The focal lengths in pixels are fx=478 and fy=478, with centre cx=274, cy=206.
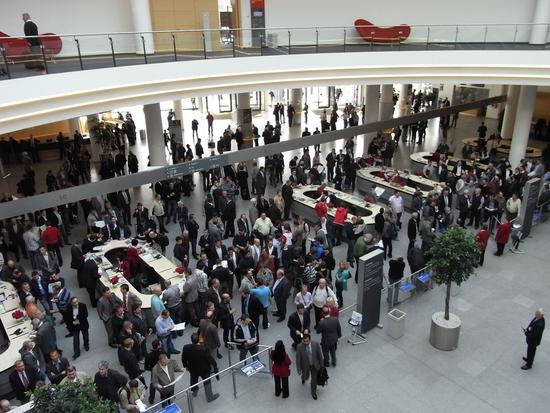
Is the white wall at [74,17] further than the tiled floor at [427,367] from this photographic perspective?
Yes

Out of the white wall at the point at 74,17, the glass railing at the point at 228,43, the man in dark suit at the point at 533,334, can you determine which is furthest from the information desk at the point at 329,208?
the white wall at the point at 74,17

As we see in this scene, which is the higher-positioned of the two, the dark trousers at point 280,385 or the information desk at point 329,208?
the information desk at point 329,208

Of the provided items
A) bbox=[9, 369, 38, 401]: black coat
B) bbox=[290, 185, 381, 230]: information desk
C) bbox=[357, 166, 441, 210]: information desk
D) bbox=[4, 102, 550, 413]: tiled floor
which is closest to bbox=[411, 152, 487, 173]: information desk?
bbox=[357, 166, 441, 210]: information desk

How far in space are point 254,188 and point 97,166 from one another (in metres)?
8.29

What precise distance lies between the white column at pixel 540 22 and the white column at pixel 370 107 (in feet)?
22.0

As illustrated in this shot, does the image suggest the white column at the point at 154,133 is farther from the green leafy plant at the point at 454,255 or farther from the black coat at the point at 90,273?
the green leafy plant at the point at 454,255

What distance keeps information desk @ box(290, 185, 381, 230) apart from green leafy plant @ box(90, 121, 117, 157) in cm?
947

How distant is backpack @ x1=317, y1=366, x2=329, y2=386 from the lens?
27.7ft

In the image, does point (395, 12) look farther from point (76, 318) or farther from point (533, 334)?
point (76, 318)

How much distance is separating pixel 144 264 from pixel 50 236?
286cm

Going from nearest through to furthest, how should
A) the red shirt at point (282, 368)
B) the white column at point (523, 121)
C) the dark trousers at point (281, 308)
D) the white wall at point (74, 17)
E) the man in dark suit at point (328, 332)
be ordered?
the red shirt at point (282, 368) < the man in dark suit at point (328, 332) < the dark trousers at point (281, 308) < the white wall at point (74, 17) < the white column at point (523, 121)

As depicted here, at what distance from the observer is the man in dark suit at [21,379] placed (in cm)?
795

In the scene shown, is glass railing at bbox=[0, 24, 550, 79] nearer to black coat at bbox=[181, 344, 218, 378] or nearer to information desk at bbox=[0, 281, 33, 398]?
information desk at bbox=[0, 281, 33, 398]

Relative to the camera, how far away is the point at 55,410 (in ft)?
19.1
